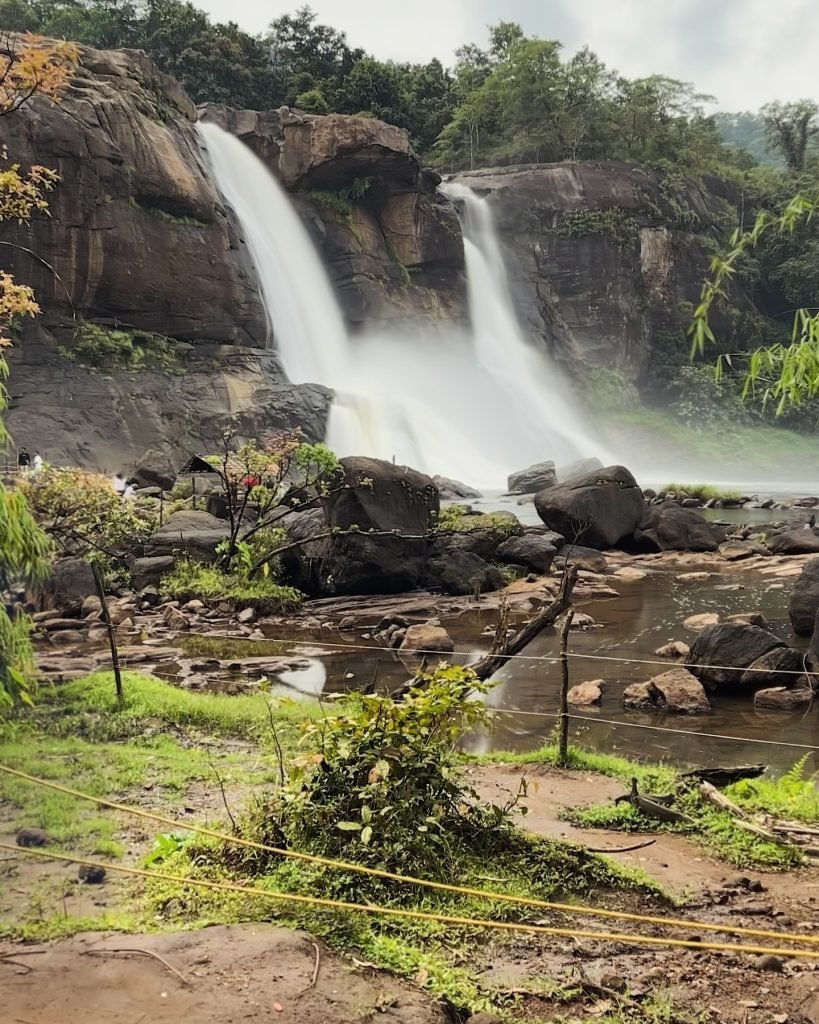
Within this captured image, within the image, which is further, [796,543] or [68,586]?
[796,543]

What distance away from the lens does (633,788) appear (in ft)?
15.9

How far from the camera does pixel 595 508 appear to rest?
17250 mm

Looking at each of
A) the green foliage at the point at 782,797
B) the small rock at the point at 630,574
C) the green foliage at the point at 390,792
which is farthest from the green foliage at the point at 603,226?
the green foliage at the point at 390,792

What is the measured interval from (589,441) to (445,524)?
78.9 feet

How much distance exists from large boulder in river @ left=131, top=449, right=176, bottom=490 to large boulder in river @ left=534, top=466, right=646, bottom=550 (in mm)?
9332

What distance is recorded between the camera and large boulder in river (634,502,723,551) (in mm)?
17688

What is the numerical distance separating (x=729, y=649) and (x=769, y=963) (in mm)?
5763

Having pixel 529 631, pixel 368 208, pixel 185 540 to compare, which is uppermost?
pixel 368 208

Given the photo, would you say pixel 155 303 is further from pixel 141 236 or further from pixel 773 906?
pixel 773 906

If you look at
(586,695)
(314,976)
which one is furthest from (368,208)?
(314,976)

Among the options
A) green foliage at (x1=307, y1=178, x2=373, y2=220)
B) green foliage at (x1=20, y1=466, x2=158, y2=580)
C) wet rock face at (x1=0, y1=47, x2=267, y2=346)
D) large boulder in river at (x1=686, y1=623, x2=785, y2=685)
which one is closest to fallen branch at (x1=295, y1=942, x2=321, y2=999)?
green foliage at (x1=20, y1=466, x2=158, y2=580)

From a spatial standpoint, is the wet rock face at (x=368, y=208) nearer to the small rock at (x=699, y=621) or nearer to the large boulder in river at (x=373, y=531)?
the large boulder in river at (x=373, y=531)

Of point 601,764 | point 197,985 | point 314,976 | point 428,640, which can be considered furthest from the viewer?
point 428,640

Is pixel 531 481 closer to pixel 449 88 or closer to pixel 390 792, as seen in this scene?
pixel 390 792
